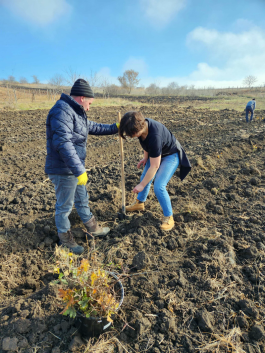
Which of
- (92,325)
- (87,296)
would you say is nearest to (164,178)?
(87,296)

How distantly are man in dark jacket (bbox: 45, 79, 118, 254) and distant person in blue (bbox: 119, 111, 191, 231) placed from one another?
55 centimetres

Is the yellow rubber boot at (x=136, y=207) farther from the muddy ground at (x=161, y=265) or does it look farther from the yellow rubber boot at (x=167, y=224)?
the yellow rubber boot at (x=167, y=224)

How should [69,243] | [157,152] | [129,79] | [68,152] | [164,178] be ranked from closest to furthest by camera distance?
1. [68,152]
2. [157,152]
3. [69,243]
4. [164,178]
5. [129,79]

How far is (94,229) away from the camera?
3146mm

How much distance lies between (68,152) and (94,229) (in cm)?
128

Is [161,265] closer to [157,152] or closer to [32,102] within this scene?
[157,152]

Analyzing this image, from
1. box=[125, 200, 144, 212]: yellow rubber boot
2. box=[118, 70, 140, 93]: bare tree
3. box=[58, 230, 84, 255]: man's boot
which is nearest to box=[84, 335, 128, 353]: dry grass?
box=[58, 230, 84, 255]: man's boot

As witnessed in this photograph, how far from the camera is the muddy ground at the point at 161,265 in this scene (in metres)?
1.82

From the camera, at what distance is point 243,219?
128 inches

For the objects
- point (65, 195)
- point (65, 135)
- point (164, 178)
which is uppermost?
point (65, 135)

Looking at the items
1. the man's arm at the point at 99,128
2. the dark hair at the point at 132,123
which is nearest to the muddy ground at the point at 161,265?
the man's arm at the point at 99,128

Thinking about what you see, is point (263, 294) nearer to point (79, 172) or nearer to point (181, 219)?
point (181, 219)

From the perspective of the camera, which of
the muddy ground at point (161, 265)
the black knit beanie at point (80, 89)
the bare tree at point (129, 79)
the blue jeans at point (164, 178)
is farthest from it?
the bare tree at point (129, 79)

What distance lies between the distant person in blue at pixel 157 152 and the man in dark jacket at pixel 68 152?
546mm
